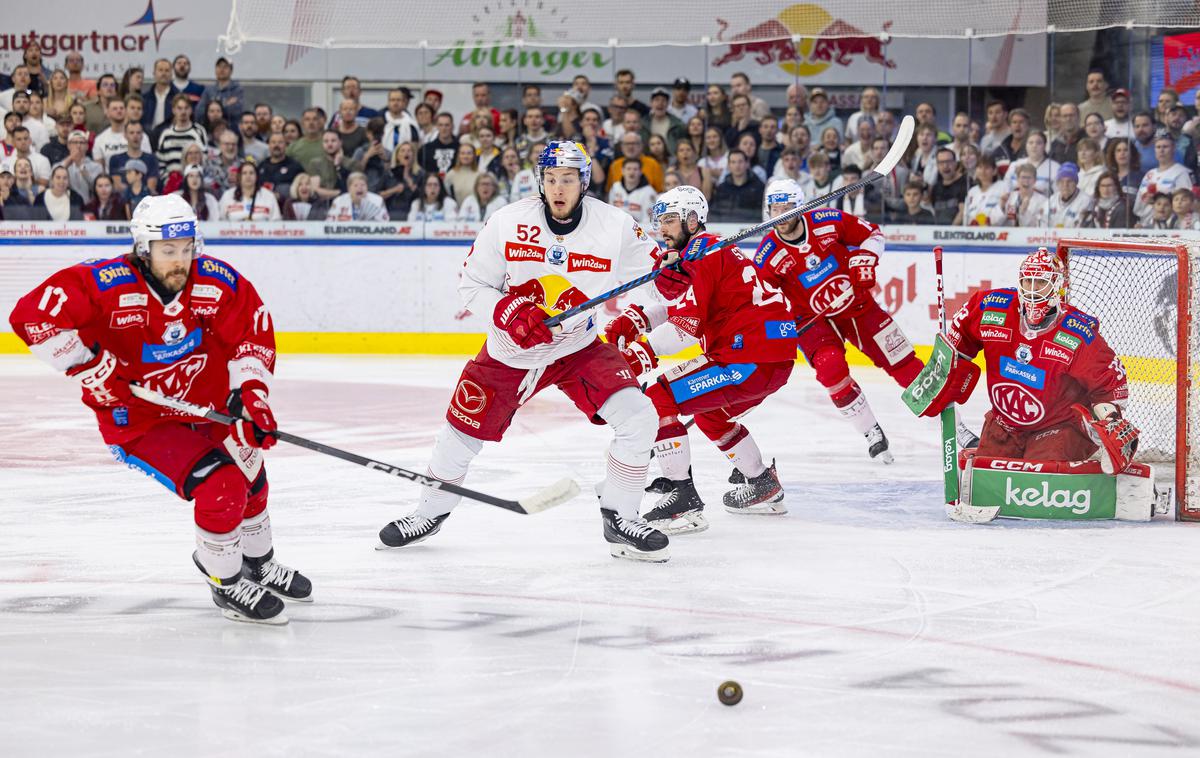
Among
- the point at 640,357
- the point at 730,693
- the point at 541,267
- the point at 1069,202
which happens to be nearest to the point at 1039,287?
the point at 640,357

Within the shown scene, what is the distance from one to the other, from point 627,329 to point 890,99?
5.60 m

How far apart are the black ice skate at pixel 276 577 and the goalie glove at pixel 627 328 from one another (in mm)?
1271

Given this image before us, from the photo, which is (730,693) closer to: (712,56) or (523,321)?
(523,321)

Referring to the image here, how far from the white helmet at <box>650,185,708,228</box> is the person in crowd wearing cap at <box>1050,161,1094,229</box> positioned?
4.74 metres

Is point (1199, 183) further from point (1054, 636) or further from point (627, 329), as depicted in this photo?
point (1054, 636)

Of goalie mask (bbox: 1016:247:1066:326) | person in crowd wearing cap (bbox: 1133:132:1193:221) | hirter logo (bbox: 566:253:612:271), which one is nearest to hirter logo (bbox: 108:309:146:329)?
hirter logo (bbox: 566:253:612:271)

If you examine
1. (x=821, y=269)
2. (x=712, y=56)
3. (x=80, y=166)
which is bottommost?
(x=821, y=269)

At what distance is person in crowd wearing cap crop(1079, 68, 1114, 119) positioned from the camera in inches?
Result: 350

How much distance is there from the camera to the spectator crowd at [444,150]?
30.4 ft

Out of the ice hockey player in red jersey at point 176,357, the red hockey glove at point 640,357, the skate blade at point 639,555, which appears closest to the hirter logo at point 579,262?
the red hockey glove at point 640,357

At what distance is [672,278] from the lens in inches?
178

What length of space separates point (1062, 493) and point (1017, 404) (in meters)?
Answer: 0.42

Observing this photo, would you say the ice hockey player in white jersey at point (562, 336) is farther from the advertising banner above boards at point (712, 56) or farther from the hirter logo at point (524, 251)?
the advertising banner above boards at point (712, 56)

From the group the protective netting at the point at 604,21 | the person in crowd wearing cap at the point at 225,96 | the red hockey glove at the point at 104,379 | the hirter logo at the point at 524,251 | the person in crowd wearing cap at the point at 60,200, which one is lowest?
the red hockey glove at the point at 104,379
